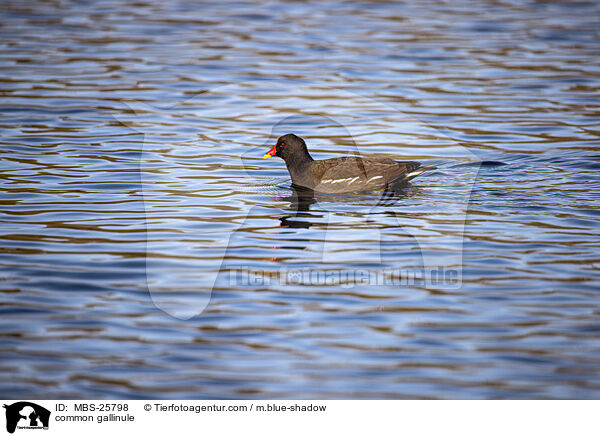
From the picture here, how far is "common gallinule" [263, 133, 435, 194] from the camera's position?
33.2ft

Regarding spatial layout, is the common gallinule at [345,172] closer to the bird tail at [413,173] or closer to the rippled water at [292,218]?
the bird tail at [413,173]

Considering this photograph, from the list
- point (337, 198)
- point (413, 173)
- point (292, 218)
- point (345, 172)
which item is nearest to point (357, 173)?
point (345, 172)

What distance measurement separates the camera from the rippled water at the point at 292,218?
5934 mm

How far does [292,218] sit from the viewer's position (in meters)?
9.32

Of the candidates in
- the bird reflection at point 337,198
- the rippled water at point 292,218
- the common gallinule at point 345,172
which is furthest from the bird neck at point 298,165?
the rippled water at point 292,218

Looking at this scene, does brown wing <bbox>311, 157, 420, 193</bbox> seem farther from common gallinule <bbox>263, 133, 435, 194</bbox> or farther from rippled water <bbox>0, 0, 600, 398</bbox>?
rippled water <bbox>0, 0, 600, 398</bbox>

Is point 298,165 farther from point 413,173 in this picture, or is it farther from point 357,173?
point 413,173

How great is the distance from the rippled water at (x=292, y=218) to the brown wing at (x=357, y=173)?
0.80ft

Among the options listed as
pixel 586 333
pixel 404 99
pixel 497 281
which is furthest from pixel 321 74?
pixel 586 333

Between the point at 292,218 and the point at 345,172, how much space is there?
3.99ft

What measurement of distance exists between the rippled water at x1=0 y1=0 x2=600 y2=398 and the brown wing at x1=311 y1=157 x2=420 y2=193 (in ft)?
0.80
